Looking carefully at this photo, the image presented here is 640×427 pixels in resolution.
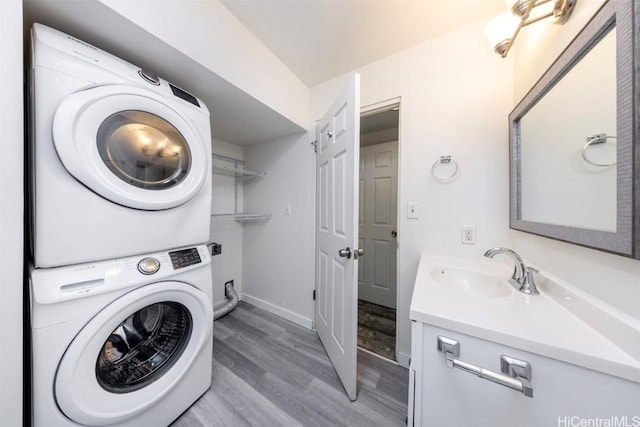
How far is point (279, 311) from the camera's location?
1982 millimetres

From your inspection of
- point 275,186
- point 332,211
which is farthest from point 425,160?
point 275,186

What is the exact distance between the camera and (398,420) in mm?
1025

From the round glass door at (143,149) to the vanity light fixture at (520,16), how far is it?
5.21 feet

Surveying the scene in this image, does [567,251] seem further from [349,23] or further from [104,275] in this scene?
[104,275]

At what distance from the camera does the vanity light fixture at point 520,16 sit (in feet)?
2.43

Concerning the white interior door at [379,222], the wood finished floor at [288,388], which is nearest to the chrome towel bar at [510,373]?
the wood finished floor at [288,388]

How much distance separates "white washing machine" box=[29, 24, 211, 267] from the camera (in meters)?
0.66

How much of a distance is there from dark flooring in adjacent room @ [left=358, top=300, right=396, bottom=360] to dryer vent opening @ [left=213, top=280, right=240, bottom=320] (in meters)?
1.27

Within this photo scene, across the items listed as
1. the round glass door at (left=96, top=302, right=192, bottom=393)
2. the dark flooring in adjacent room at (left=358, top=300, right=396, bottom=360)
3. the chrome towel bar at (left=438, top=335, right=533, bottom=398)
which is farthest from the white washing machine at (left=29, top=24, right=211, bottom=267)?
the dark flooring in adjacent room at (left=358, top=300, right=396, bottom=360)

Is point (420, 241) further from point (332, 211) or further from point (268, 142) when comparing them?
point (268, 142)

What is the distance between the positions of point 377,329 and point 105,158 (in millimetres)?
2178

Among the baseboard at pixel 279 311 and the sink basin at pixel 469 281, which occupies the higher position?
the sink basin at pixel 469 281

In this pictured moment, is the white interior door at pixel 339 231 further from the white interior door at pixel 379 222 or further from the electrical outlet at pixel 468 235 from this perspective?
the white interior door at pixel 379 222

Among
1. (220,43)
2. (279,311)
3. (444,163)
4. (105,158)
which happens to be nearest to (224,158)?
(220,43)
